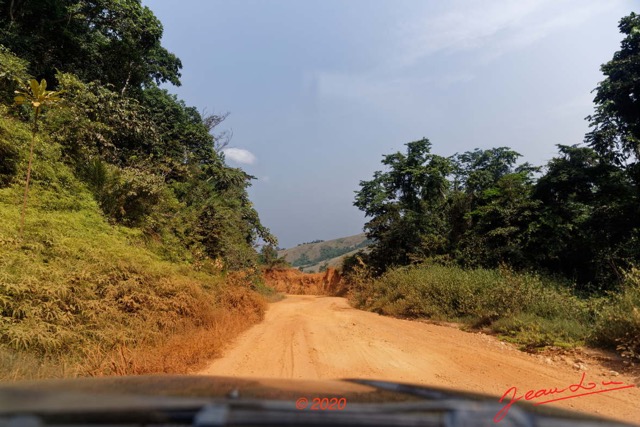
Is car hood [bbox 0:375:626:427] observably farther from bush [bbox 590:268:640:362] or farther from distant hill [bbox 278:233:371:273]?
distant hill [bbox 278:233:371:273]

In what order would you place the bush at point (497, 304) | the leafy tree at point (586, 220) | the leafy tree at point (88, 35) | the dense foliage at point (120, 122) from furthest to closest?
1. the leafy tree at point (88, 35)
2. the leafy tree at point (586, 220)
3. the dense foliage at point (120, 122)
4. the bush at point (497, 304)

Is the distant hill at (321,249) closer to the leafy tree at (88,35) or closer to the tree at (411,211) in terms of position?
the tree at (411,211)

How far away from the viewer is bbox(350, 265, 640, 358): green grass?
6.53 metres

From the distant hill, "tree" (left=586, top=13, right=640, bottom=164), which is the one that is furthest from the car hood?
the distant hill

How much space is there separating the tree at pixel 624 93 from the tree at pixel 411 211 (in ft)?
27.4

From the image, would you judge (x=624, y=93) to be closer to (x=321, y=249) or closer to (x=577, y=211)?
(x=577, y=211)

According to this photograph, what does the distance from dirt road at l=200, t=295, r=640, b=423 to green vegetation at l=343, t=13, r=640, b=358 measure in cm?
95

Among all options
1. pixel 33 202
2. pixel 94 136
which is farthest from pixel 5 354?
pixel 94 136

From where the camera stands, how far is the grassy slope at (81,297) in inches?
185

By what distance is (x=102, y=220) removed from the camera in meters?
8.88

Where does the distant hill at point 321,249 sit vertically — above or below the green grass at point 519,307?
above

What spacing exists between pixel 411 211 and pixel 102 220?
17.5m
